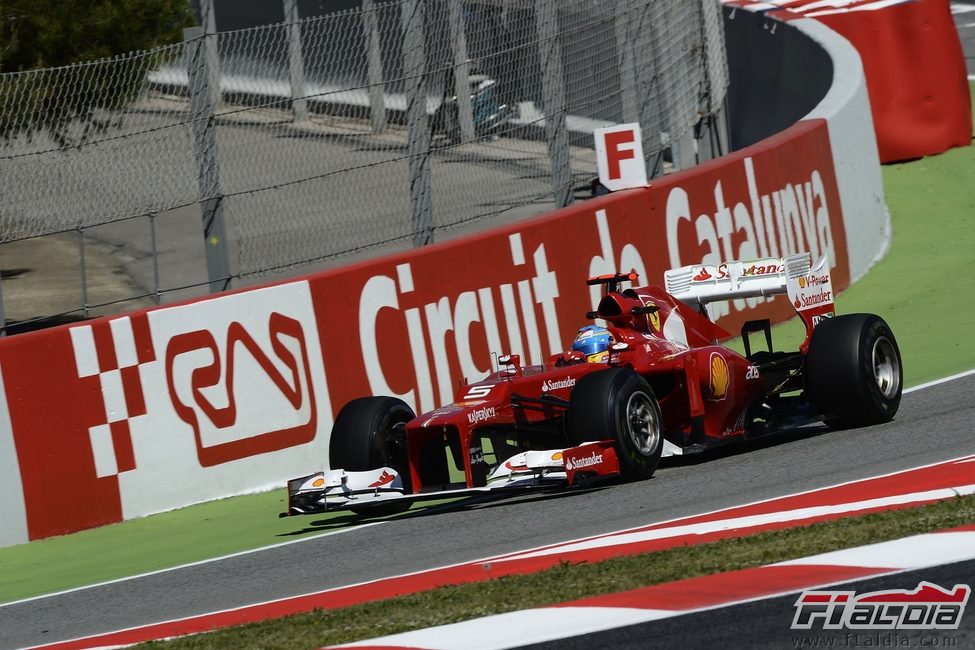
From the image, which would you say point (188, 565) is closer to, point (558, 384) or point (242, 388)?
point (242, 388)

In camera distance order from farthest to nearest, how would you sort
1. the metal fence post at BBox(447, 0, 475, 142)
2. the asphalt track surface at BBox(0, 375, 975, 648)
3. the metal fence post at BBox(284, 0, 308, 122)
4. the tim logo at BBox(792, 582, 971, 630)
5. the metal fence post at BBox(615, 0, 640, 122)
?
the metal fence post at BBox(615, 0, 640, 122), the metal fence post at BBox(447, 0, 475, 142), the metal fence post at BBox(284, 0, 308, 122), the asphalt track surface at BBox(0, 375, 975, 648), the tim logo at BBox(792, 582, 971, 630)

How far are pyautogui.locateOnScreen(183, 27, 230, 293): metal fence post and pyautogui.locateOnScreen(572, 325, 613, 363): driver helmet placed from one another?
2644 millimetres

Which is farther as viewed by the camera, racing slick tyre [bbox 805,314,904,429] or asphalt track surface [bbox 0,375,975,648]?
racing slick tyre [bbox 805,314,904,429]

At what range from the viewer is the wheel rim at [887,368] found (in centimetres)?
941

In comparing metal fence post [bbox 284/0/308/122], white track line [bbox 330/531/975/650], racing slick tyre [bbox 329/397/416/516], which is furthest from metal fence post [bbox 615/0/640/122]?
white track line [bbox 330/531/975/650]

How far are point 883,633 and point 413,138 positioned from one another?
23.9 ft

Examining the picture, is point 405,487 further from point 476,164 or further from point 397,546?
point 476,164

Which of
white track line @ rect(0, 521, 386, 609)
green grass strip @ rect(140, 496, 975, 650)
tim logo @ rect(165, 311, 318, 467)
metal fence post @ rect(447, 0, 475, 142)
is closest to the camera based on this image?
green grass strip @ rect(140, 496, 975, 650)

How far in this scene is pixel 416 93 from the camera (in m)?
11.4

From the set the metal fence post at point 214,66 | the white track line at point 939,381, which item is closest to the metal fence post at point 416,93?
the metal fence post at point 214,66

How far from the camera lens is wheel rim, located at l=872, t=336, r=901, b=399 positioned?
9414 millimetres

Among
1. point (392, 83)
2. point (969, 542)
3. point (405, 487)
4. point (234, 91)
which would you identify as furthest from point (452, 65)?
point (969, 542)

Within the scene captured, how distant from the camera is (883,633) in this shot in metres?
4.68

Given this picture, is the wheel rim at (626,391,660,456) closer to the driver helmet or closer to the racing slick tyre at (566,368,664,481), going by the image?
the racing slick tyre at (566,368,664,481)
